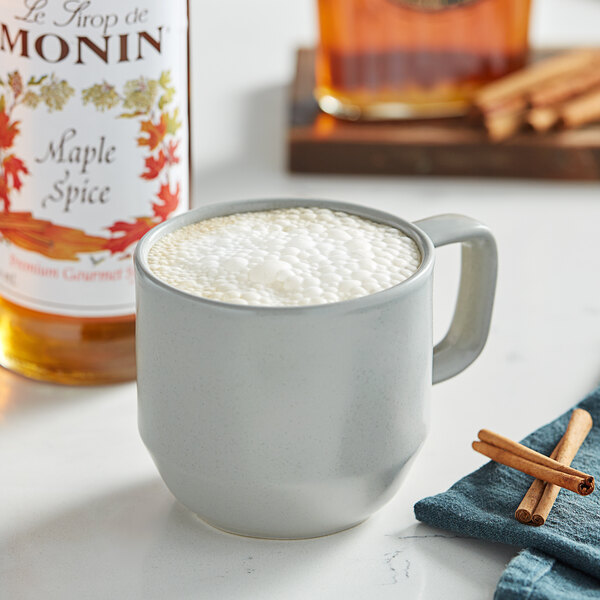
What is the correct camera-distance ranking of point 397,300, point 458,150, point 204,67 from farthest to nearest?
point 204,67 → point 458,150 → point 397,300

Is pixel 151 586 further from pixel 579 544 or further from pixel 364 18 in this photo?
pixel 364 18

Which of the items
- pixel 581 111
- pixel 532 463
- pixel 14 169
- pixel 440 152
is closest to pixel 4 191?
pixel 14 169

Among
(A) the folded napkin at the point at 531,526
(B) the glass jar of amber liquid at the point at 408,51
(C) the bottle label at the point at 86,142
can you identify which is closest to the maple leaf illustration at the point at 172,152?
(C) the bottle label at the point at 86,142

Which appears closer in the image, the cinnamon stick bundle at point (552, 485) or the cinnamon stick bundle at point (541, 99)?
the cinnamon stick bundle at point (552, 485)

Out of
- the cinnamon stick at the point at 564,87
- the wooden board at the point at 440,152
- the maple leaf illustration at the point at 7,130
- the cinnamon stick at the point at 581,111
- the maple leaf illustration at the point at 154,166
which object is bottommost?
the wooden board at the point at 440,152

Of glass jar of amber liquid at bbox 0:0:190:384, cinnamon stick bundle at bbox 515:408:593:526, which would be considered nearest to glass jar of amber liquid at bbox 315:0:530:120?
glass jar of amber liquid at bbox 0:0:190:384

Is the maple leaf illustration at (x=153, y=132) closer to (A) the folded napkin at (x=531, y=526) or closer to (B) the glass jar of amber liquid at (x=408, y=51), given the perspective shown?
(A) the folded napkin at (x=531, y=526)

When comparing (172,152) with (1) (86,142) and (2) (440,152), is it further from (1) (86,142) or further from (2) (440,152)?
(2) (440,152)

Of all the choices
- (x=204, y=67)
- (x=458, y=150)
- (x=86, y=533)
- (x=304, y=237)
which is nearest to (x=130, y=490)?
(x=86, y=533)
